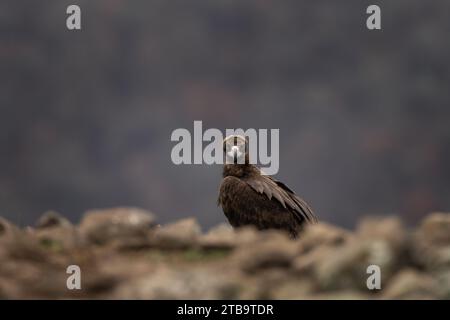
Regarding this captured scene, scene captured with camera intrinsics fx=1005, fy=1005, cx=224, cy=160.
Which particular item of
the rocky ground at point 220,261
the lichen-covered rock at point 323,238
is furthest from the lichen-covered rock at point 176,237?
the lichen-covered rock at point 323,238

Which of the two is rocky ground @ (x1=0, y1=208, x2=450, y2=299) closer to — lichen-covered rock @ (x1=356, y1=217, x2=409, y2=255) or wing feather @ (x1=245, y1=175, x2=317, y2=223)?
lichen-covered rock @ (x1=356, y1=217, x2=409, y2=255)

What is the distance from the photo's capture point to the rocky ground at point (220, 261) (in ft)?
49.6

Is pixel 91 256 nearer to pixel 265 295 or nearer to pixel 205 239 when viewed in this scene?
pixel 205 239

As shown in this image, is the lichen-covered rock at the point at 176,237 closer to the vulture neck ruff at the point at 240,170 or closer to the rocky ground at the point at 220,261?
the rocky ground at the point at 220,261

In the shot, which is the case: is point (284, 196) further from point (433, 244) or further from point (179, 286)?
point (179, 286)

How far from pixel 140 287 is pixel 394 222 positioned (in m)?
4.22

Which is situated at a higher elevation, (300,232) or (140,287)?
(300,232)

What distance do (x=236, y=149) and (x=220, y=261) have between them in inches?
255

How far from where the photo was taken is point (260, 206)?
22.2 m

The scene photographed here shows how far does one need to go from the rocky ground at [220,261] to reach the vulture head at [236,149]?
191 inches

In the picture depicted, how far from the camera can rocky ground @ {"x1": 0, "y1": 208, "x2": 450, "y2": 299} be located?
595 inches

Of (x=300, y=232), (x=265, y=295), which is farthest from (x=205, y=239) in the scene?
(x=300, y=232)

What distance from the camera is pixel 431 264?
15.6 m
